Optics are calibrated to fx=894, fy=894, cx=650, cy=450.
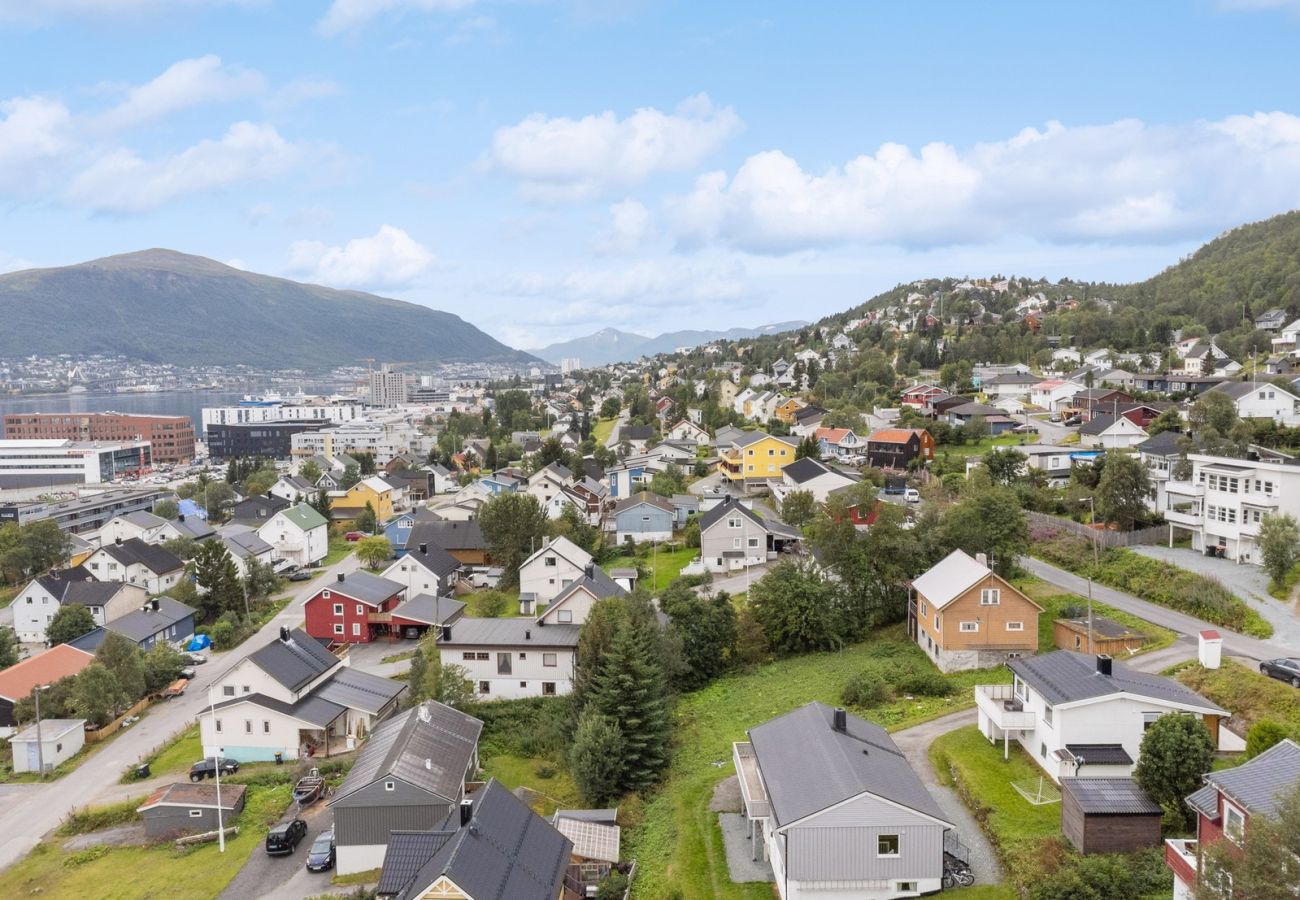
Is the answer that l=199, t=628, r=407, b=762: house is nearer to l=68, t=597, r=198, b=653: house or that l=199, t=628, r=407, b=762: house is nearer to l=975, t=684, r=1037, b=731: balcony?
l=68, t=597, r=198, b=653: house

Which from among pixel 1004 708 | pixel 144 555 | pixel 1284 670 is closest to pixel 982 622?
pixel 1004 708

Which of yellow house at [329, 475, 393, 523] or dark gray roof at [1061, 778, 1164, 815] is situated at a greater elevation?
dark gray roof at [1061, 778, 1164, 815]

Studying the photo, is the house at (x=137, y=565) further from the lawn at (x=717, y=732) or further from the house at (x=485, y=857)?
the house at (x=485, y=857)

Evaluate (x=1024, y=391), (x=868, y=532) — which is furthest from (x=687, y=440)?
(x=868, y=532)

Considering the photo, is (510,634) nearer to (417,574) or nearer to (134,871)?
(134,871)

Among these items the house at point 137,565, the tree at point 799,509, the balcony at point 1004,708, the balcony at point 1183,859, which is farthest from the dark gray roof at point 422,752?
the house at point 137,565

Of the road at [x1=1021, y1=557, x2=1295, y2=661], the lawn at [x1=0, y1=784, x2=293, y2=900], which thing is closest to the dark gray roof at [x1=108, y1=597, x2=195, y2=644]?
the lawn at [x1=0, y1=784, x2=293, y2=900]
